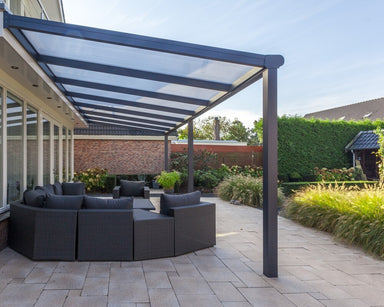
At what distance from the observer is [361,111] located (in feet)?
80.8

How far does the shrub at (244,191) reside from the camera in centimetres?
979

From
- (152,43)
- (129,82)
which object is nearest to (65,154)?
(129,82)

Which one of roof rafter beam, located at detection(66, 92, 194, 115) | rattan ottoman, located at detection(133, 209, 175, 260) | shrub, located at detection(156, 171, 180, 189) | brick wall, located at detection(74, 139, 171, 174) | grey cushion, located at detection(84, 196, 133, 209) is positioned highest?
roof rafter beam, located at detection(66, 92, 194, 115)

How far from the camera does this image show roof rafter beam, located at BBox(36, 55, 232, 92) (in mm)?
4648

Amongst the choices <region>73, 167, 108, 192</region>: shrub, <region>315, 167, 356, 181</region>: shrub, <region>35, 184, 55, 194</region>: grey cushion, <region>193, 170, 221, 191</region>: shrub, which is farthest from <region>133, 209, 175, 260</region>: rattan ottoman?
<region>315, 167, 356, 181</region>: shrub

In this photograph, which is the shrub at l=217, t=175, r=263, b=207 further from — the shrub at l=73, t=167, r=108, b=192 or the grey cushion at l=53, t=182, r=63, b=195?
the grey cushion at l=53, t=182, r=63, b=195

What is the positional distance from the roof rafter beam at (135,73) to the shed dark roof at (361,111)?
21.1 m

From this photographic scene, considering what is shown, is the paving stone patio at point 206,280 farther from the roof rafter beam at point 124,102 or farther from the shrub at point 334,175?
the shrub at point 334,175

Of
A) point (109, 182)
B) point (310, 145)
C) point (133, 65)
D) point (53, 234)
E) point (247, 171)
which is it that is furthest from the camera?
point (310, 145)

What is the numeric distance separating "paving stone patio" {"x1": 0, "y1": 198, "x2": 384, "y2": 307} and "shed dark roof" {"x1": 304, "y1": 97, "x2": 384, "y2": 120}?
21.3m

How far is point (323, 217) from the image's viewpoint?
6488 mm

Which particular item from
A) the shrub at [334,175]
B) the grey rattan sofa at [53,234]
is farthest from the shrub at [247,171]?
the grey rattan sofa at [53,234]

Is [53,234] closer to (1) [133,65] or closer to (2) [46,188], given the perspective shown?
(2) [46,188]

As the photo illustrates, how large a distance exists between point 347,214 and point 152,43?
14.7 ft
